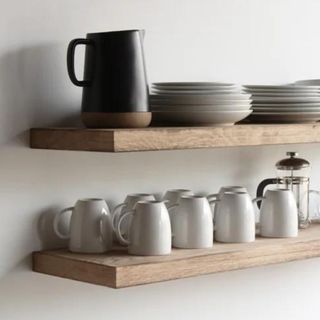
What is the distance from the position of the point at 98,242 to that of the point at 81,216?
59 mm

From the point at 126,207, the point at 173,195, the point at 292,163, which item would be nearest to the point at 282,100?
the point at 292,163

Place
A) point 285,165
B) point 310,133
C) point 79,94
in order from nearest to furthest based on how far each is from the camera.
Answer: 1. point 79,94
2. point 310,133
3. point 285,165

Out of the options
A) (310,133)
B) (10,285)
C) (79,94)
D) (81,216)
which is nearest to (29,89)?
(79,94)

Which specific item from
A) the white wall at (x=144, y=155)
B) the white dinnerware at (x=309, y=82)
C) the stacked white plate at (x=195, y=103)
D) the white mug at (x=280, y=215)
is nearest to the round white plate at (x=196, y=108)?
the stacked white plate at (x=195, y=103)

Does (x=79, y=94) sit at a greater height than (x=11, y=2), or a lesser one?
lesser

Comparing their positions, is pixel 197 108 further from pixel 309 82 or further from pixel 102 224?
pixel 309 82

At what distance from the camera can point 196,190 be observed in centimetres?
193

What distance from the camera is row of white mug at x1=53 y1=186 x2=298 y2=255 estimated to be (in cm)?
164

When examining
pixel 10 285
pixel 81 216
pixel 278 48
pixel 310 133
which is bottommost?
pixel 10 285

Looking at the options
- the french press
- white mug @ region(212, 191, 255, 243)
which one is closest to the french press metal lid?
the french press

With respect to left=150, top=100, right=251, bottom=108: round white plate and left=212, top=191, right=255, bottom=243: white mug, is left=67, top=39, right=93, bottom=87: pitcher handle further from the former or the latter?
left=212, top=191, right=255, bottom=243: white mug

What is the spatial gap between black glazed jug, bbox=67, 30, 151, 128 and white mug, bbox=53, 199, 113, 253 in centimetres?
16

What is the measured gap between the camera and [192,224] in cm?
172

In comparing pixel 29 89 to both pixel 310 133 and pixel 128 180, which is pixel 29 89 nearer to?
pixel 128 180
